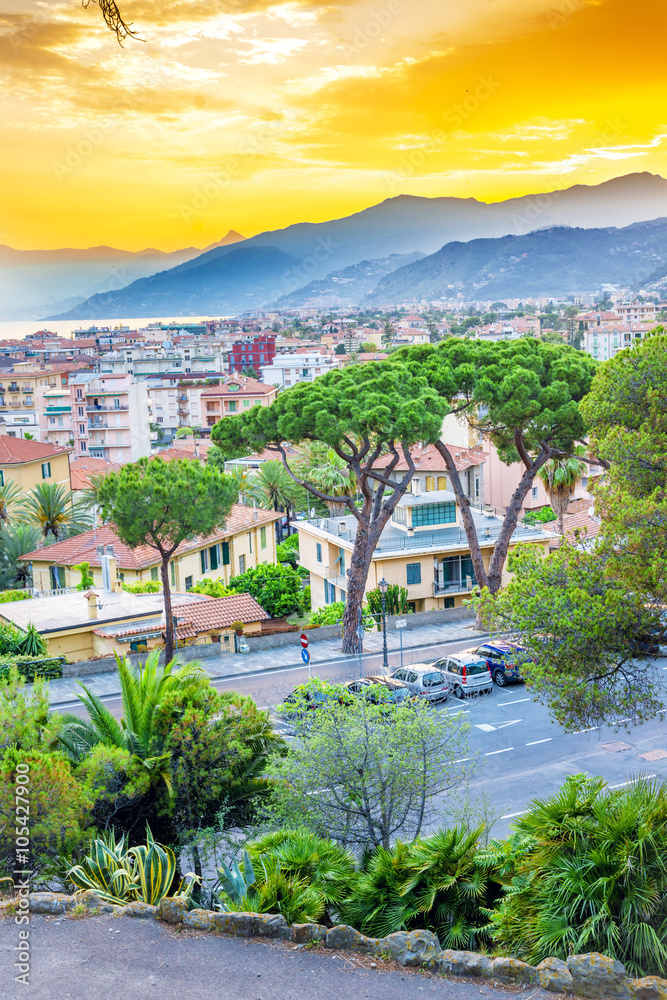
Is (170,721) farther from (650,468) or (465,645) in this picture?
(465,645)

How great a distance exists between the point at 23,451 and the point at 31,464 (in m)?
1.53

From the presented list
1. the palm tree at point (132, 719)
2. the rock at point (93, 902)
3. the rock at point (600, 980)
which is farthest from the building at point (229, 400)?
the rock at point (600, 980)

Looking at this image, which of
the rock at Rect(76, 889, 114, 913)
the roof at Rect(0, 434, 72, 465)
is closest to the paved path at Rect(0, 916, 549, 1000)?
the rock at Rect(76, 889, 114, 913)

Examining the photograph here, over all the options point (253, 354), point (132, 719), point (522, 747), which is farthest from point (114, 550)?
point (253, 354)

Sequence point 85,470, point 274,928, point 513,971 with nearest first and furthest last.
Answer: point 513,971, point 274,928, point 85,470

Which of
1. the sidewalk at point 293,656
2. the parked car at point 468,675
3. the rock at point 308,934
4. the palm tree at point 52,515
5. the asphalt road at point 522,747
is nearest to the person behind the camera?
the rock at point 308,934

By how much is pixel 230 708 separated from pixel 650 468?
22.3 feet

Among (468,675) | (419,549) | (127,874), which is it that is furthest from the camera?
(419,549)

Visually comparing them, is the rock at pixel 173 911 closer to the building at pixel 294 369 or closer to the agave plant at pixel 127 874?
the agave plant at pixel 127 874

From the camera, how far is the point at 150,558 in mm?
37094

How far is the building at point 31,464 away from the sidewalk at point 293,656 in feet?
94.3

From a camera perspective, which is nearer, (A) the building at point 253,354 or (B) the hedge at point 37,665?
(B) the hedge at point 37,665

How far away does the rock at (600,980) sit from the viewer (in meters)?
7.05

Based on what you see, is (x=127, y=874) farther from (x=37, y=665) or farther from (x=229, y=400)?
(x=229, y=400)
